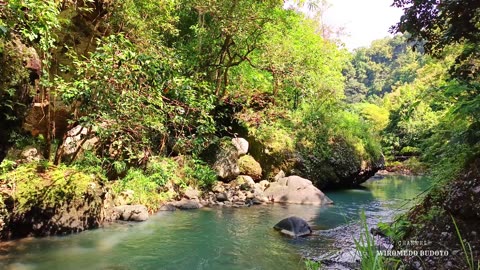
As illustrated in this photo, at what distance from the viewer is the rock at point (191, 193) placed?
11.3 meters

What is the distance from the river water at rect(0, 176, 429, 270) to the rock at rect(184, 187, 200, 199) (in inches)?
59.1

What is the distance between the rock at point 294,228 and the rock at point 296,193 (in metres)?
3.91

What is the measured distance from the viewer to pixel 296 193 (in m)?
12.1

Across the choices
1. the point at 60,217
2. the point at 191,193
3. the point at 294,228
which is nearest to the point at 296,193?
the point at 191,193

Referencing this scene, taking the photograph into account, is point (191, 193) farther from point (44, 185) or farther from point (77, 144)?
point (44, 185)

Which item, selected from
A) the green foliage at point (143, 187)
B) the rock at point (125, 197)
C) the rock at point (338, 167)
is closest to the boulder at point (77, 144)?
the green foliage at point (143, 187)

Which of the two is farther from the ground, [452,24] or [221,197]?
[452,24]

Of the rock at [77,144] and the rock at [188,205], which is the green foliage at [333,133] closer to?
the rock at [188,205]

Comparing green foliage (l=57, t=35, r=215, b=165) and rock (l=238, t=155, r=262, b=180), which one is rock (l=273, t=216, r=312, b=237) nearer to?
green foliage (l=57, t=35, r=215, b=165)

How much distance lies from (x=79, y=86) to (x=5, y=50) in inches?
117

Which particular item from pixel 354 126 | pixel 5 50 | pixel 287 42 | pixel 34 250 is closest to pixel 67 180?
pixel 34 250

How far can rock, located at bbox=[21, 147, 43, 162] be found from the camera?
8672 millimetres

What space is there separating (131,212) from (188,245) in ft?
8.23

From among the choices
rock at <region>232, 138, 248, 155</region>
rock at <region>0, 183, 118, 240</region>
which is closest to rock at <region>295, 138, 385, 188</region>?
rock at <region>232, 138, 248, 155</region>
